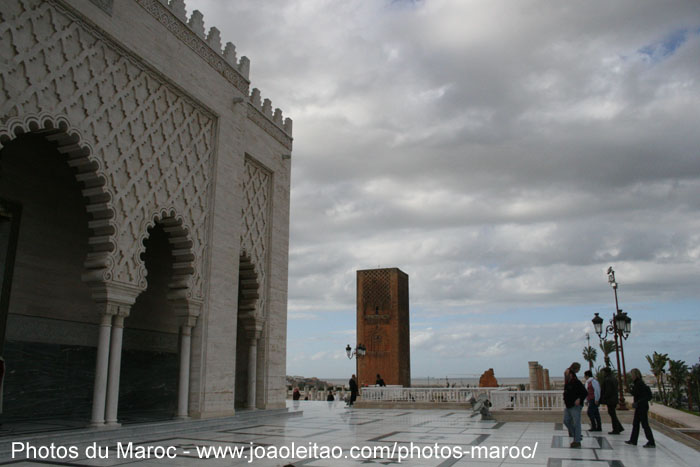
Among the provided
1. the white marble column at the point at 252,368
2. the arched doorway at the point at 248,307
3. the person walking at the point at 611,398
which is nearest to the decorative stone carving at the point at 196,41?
the arched doorway at the point at 248,307

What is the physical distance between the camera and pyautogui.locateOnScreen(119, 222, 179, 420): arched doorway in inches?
372

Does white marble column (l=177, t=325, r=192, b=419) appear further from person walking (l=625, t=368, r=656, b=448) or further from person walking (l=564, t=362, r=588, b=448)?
person walking (l=625, t=368, r=656, b=448)

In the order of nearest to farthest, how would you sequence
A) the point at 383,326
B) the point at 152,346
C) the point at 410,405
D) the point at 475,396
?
the point at 152,346
the point at 475,396
the point at 410,405
the point at 383,326

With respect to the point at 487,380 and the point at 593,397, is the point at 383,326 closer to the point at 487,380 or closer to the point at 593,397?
the point at 487,380

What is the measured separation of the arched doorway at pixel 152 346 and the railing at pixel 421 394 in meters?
5.38

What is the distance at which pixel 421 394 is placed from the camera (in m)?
13.3

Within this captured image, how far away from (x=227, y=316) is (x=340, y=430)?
2669mm

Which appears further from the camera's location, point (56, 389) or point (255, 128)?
point (255, 128)

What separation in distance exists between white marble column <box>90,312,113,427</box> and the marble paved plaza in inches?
15.1

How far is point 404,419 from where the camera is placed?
33.1ft

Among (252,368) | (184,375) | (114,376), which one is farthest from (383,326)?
(114,376)

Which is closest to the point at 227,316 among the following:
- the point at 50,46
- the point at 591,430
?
the point at 50,46

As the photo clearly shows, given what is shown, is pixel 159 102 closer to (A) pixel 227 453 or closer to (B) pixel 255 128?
(B) pixel 255 128

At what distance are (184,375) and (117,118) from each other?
12.6ft
